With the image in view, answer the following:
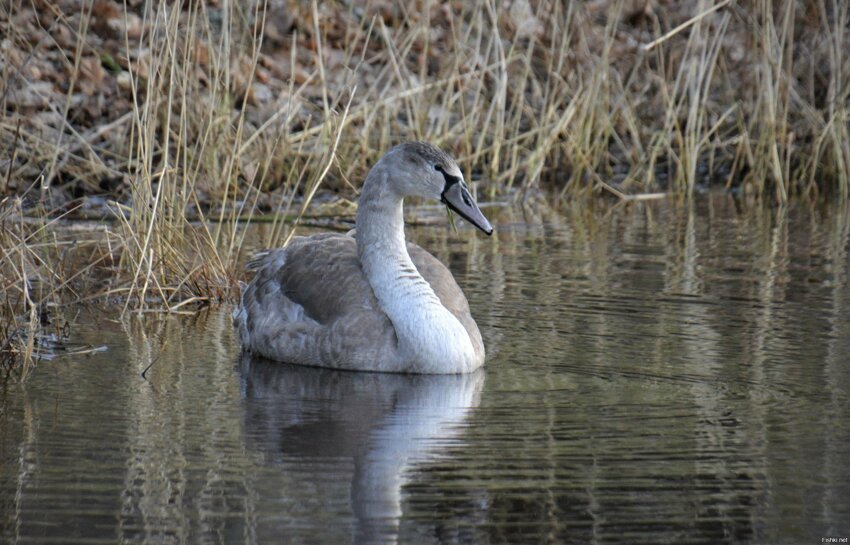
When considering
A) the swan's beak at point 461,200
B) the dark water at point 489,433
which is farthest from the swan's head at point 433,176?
the dark water at point 489,433

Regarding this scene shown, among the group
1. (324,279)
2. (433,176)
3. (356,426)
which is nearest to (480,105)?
(324,279)

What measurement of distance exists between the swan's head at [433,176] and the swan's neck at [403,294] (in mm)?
165

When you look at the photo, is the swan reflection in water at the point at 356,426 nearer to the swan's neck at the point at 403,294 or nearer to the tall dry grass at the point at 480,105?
the swan's neck at the point at 403,294

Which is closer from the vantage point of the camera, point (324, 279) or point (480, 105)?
point (324, 279)

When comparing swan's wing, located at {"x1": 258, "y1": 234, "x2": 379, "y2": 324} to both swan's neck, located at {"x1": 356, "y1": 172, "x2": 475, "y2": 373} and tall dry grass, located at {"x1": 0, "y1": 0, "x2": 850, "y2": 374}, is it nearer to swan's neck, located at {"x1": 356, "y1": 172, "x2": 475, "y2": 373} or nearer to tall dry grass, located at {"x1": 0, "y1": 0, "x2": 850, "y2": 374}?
swan's neck, located at {"x1": 356, "y1": 172, "x2": 475, "y2": 373}

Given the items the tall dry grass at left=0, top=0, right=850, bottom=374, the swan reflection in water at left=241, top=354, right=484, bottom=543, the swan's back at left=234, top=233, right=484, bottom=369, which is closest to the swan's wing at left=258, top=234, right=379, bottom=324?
the swan's back at left=234, top=233, right=484, bottom=369

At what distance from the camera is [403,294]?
8086 millimetres

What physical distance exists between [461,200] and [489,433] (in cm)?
193

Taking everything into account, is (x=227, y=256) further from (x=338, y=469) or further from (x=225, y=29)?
(x=338, y=469)

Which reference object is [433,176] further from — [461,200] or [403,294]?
[403,294]

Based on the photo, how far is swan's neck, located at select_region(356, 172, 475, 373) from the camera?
7867mm

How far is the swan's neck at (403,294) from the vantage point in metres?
7.87

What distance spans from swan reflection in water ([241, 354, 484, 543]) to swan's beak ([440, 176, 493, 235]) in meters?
0.81

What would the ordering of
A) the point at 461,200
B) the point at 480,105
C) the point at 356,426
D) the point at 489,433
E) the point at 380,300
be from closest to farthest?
Answer: the point at 489,433 → the point at 356,426 → the point at 461,200 → the point at 380,300 → the point at 480,105
